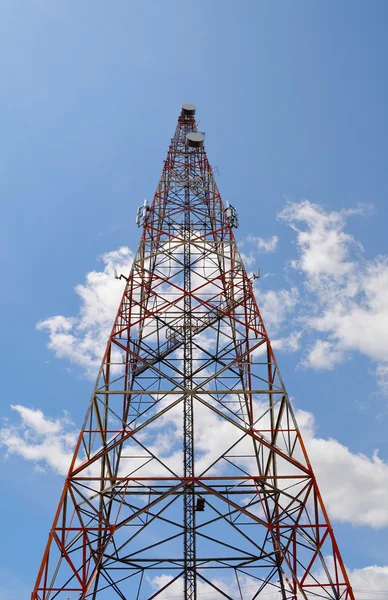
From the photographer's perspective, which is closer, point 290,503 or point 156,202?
point 290,503

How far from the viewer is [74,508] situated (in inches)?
618

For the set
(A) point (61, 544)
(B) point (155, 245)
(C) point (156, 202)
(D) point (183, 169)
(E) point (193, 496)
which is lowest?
(A) point (61, 544)

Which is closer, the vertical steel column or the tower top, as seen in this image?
the vertical steel column

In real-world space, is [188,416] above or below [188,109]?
below

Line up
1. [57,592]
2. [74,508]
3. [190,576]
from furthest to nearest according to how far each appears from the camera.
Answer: [190,576] < [74,508] < [57,592]

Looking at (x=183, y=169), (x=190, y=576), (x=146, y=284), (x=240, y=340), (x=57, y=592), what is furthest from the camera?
(x=183, y=169)

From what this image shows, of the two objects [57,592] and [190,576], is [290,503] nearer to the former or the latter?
[190,576]

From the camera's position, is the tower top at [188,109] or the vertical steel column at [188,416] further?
the tower top at [188,109]

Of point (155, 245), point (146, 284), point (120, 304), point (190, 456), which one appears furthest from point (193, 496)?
point (155, 245)

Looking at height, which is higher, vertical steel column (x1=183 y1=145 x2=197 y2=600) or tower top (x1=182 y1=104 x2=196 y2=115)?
tower top (x1=182 y1=104 x2=196 y2=115)

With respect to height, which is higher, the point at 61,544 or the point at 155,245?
the point at 155,245

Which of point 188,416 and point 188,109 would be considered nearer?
point 188,416

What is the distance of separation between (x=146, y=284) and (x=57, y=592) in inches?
527

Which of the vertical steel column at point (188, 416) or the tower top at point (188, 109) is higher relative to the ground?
the tower top at point (188, 109)
